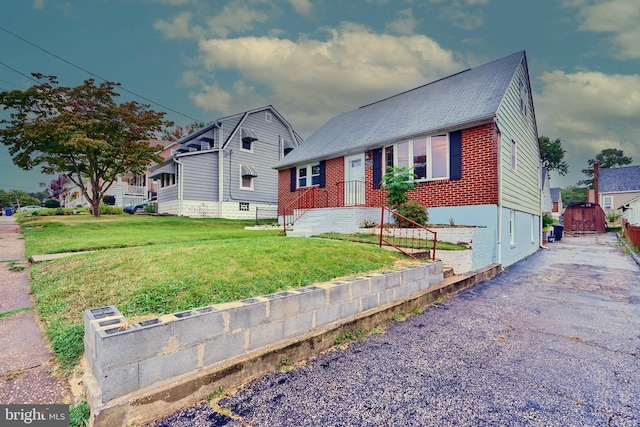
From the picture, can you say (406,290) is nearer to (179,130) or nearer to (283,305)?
(283,305)

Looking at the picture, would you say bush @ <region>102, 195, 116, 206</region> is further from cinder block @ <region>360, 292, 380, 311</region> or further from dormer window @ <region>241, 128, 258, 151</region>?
cinder block @ <region>360, 292, 380, 311</region>

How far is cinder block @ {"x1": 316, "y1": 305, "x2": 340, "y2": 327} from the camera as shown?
11.3ft

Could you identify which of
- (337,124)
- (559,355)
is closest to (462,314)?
(559,355)

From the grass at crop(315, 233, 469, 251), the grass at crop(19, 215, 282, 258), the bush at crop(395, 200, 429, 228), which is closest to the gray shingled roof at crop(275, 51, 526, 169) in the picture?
the bush at crop(395, 200, 429, 228)

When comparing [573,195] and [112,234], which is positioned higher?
[573,195]

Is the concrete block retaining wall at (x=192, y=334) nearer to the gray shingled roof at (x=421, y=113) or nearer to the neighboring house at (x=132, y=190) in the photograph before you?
the gray shingled roof at (x=421, y=113)

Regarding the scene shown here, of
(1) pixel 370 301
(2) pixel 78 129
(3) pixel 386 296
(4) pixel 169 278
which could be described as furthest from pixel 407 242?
(2) pixel 78 129

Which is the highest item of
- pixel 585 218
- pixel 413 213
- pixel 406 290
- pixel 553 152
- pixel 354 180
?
pixel 553 152

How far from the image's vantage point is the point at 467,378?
2.77 meters

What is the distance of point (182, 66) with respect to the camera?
20250 millimetres

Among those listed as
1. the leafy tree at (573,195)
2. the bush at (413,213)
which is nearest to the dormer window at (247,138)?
the bush at (413,213)

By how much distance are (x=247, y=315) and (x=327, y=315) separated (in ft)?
3.67

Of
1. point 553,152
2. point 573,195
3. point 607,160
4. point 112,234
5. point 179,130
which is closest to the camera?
point 112,234

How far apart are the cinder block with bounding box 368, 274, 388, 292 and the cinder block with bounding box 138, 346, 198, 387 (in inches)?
98.2
